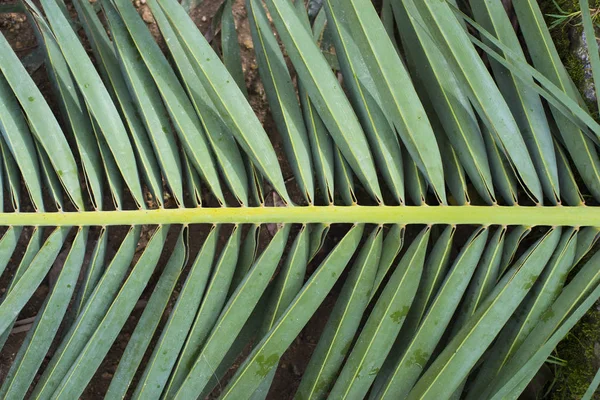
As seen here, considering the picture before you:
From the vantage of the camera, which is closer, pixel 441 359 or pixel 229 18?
pixel 441 359

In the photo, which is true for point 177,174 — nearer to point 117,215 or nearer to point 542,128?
point 117,215

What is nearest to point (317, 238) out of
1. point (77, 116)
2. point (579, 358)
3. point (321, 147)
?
point (321, 147)

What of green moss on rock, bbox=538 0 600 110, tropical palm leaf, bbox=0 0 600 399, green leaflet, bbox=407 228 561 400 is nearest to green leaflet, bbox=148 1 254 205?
tropical palm leaf, bbox=0 0 600 399

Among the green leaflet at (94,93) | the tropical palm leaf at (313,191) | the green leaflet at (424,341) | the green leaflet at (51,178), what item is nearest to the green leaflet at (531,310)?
the tropical palm leaf at (313,191)

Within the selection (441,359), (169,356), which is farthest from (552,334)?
(169,356)

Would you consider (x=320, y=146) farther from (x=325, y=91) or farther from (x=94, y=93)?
(x=94, y=93)

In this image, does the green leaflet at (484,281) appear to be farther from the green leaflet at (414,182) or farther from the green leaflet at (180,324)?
the green leaflet at (180,324)
